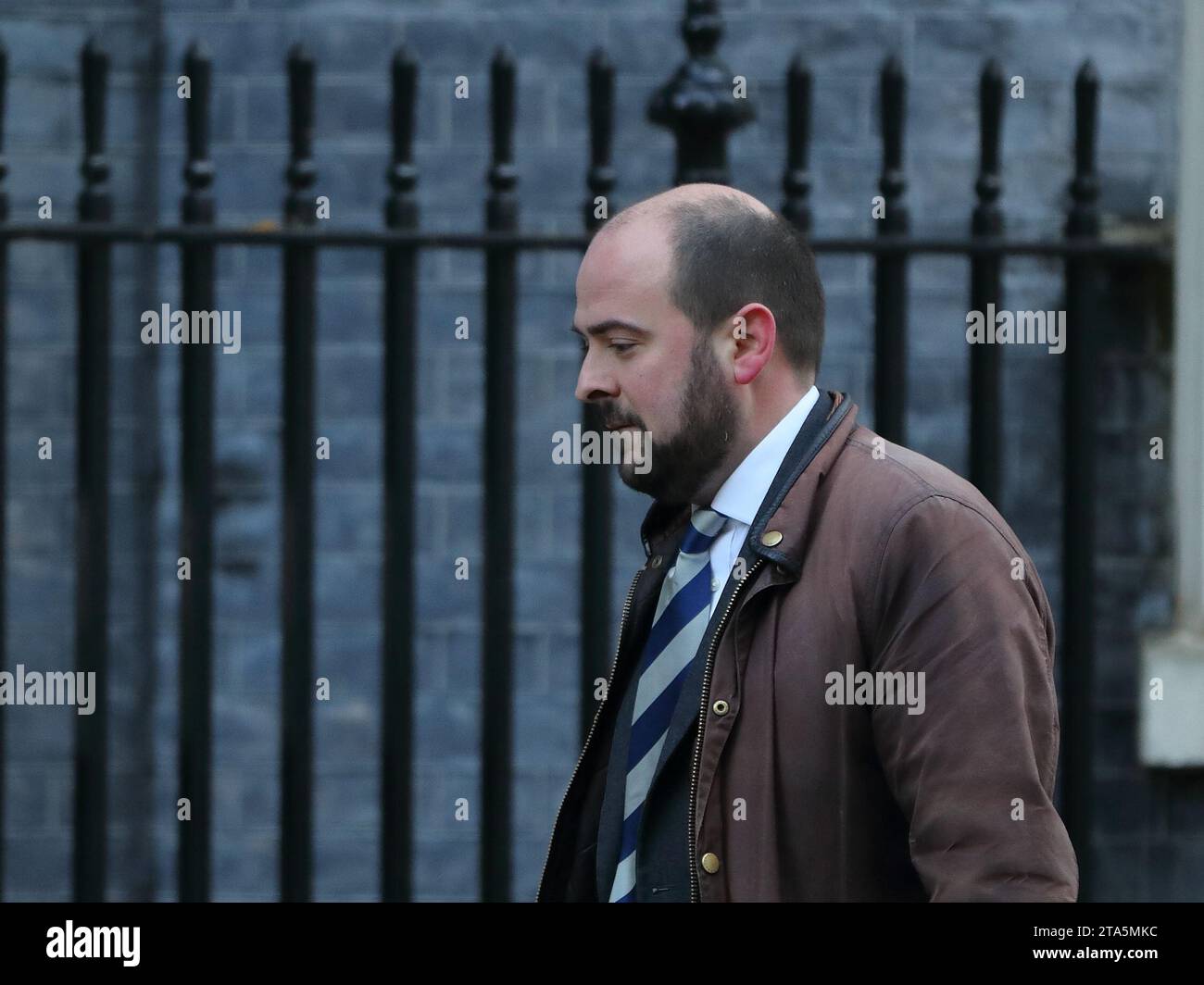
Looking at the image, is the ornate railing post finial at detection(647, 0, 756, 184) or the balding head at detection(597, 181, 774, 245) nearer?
the balding head at detection(597, 181, 774, 245)

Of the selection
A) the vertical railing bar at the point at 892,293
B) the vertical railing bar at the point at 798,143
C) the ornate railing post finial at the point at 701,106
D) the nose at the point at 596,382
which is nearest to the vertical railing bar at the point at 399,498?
the ornate railing post finial at the point at 701,106

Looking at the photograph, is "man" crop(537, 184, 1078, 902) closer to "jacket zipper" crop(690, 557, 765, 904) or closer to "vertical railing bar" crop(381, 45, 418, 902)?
"jacket zipper" crop(690, 557, 765, 904)

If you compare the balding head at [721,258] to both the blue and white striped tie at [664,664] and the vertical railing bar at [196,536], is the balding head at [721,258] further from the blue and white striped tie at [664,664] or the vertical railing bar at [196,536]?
the vertical railing bar at [196,536]

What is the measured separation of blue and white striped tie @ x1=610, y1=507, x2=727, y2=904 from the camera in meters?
2.25

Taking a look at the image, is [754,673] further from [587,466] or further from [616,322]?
[587,466]

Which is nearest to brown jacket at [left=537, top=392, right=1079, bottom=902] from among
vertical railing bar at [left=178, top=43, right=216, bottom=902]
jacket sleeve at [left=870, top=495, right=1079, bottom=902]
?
jacket sleeve at [left=870, top=495, right=1079, bottom=902]

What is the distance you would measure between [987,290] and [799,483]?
5.66ft

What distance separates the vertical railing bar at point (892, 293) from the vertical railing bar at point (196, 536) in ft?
4.97

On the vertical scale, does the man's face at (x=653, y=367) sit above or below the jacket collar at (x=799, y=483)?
above

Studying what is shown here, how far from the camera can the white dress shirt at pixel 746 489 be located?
7.52 ft

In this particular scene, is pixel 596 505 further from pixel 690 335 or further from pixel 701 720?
pixel 701 720

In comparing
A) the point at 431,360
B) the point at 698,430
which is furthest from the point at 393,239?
the point at 698,430

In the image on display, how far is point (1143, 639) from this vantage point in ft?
15.3

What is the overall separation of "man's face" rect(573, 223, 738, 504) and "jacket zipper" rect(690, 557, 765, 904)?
0.22 m
